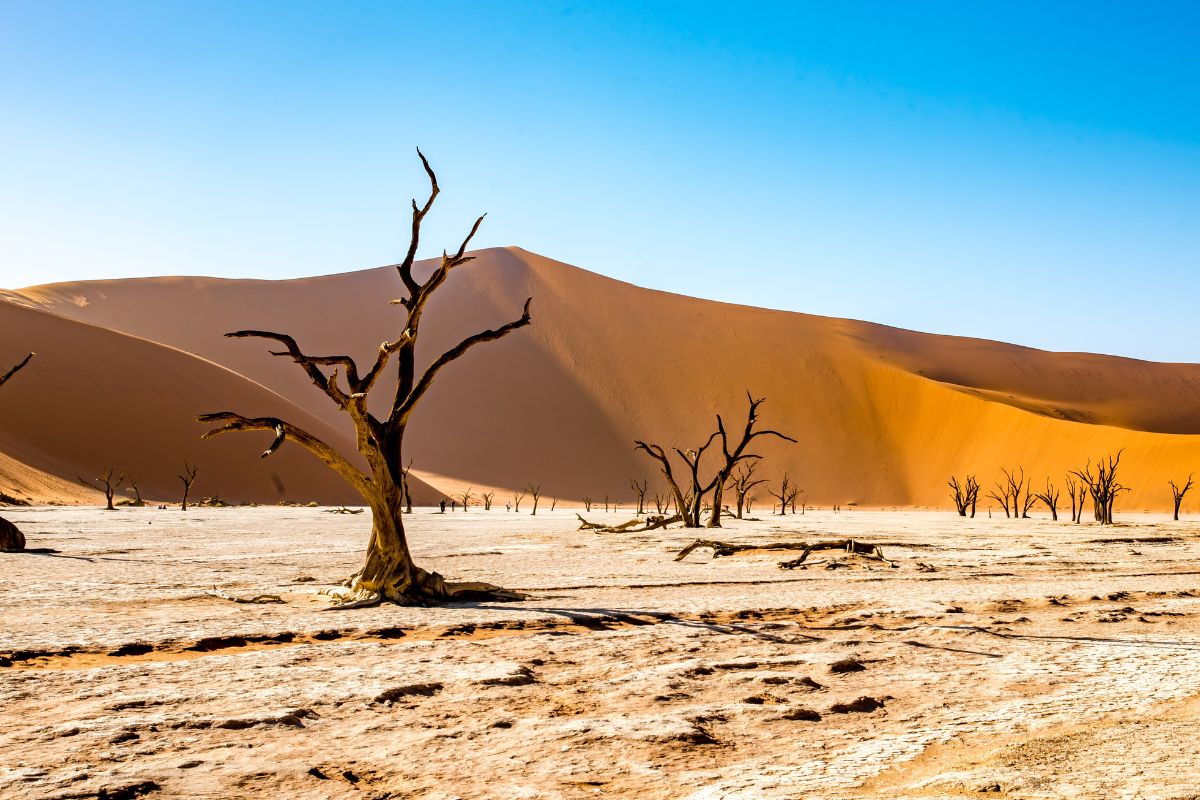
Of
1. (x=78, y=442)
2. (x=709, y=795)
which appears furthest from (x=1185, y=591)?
(x=78, y=442)

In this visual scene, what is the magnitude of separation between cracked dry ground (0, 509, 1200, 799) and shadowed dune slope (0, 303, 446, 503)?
44401 millimetres

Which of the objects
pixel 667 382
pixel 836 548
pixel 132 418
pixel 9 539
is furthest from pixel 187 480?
pixel 667 382

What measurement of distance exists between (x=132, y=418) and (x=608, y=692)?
59.0m

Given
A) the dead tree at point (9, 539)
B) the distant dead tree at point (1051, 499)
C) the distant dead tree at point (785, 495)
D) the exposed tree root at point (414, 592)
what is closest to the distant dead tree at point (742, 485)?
the distant dead tree at point (785, 495)

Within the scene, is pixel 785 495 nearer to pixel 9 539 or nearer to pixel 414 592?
pixel 9 539

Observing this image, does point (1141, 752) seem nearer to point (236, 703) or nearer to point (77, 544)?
point (236, 703)

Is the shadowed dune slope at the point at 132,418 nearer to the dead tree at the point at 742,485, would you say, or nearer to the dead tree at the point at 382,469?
the dead tree at the point at 742,485

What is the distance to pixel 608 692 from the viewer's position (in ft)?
17.1

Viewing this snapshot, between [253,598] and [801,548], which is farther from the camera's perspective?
[801,548]

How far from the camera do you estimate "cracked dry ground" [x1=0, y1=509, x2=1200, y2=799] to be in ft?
12.0

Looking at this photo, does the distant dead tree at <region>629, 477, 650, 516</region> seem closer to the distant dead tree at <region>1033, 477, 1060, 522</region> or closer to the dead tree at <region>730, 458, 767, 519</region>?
the dead tree at <region>730, 458, 767, 519</region>

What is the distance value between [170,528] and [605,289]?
286 ft

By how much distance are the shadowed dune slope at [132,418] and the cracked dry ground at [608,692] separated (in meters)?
44.4

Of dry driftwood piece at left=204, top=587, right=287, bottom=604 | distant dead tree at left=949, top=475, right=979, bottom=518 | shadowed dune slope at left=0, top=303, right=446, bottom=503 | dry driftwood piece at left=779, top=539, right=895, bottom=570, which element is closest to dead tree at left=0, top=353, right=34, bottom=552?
dry driftwood piece at left=204, top=587, right=287, bottom=604
